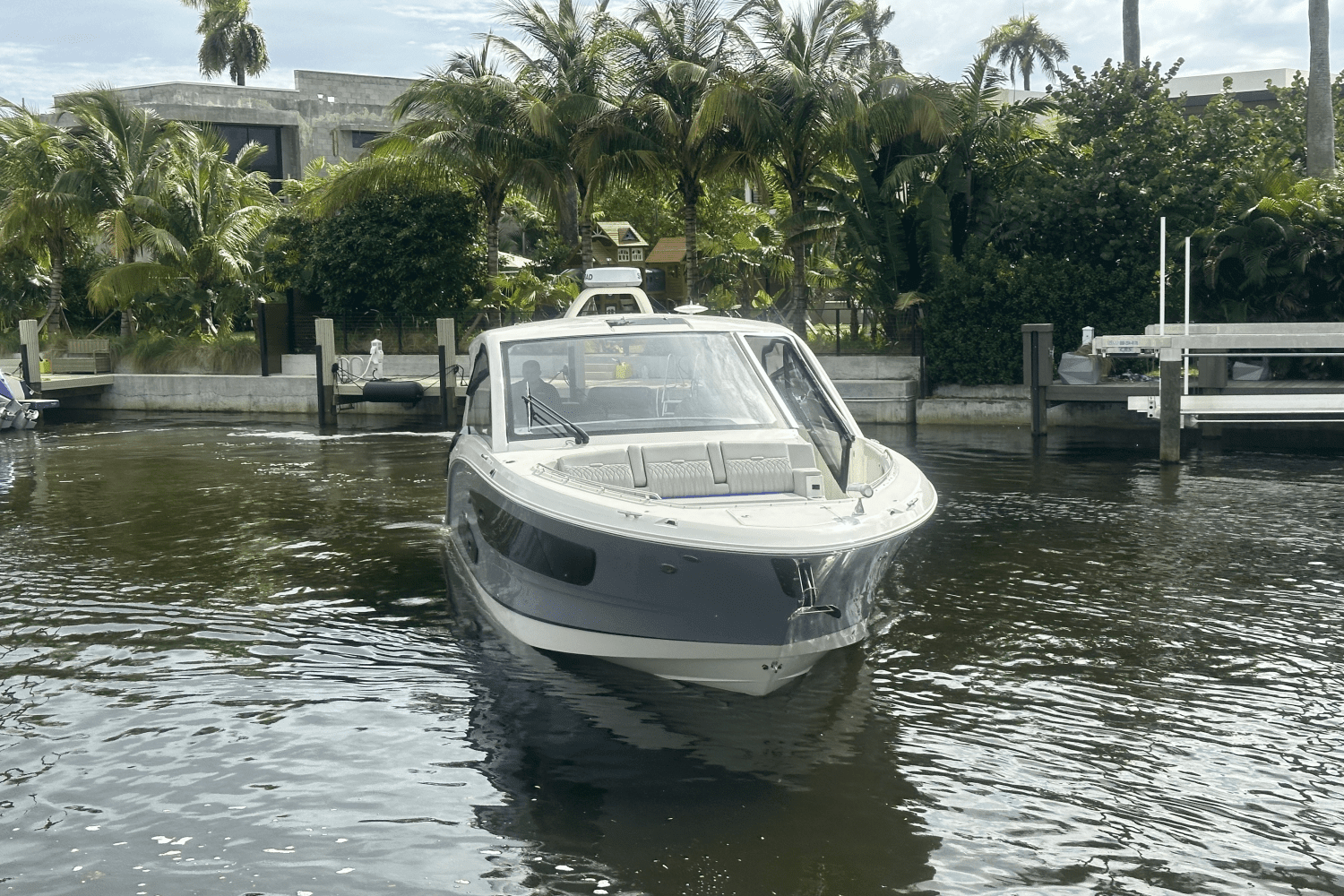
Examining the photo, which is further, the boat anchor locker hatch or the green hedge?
the green hedge

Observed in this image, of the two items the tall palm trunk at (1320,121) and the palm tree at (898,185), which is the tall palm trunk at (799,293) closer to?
the palm tree at (898,185)

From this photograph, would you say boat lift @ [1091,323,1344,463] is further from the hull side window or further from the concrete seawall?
the hull side window

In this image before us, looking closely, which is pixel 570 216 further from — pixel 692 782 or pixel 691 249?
pixel 692 782

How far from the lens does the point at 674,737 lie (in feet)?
21.1

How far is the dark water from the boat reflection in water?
21 millimetres

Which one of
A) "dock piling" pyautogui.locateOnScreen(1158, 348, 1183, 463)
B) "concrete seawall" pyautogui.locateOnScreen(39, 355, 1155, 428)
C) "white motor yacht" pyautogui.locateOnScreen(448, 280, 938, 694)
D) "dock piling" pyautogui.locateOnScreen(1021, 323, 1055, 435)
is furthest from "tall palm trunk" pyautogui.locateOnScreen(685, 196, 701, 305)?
"white motor yacht" pyautogui.locateOnScreen(448, 280, 938, 694)

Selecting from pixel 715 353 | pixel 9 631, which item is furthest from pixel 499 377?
pixel 9 631

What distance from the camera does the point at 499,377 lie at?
824 centimetres

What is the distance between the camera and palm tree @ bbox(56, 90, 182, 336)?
2988 centimetres

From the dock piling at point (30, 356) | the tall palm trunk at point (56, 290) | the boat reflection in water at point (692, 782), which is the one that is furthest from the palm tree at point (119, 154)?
the boat reflection in water at point (692, 782)

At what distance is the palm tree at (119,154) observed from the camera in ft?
98.0

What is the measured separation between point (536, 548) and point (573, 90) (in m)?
21.2

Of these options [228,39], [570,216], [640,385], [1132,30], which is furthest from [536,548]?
[228,39]

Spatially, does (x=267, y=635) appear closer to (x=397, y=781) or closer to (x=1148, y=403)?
(x=397, y=781)
